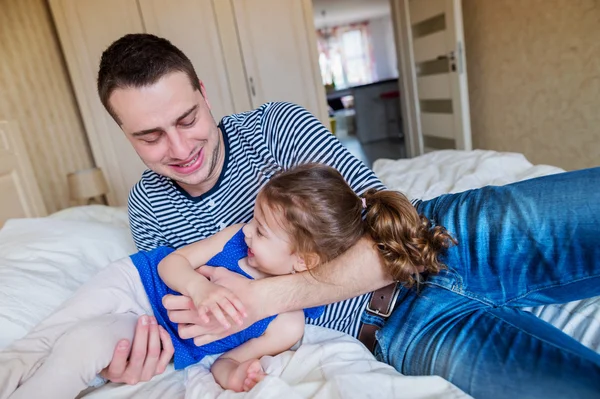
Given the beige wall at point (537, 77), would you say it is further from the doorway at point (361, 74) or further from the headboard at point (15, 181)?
the headboard at point (15, 181)

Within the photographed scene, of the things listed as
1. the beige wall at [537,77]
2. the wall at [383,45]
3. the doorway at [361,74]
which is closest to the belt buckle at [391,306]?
the beige wall at [537,77]

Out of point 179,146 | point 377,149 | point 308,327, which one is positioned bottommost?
point 377,149

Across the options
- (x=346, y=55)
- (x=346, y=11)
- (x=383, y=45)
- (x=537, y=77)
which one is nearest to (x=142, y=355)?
(x=537, y=77)

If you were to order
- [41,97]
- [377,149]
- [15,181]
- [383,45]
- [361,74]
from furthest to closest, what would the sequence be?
[361,74] < [383,45] < [377,149] < [41,97] < [15,181]

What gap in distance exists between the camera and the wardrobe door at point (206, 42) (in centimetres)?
275

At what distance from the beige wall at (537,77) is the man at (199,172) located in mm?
2101

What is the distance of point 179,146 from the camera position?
3.01ft

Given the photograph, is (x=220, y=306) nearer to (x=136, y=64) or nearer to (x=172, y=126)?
(x=172, y=126)

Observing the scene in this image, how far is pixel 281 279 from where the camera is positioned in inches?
34.0

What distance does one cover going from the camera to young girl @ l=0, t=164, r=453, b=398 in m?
0.75

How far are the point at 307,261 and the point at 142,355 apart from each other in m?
0.39

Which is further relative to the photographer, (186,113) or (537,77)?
(537,77)

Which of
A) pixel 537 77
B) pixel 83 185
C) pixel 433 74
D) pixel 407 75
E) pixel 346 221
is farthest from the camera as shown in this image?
pixel 407 75

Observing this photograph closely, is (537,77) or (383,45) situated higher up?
(383,45)
